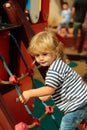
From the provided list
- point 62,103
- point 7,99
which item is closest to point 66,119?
point 62,103

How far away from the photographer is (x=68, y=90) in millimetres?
1591

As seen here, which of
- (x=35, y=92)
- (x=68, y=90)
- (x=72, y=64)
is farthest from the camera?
(x=72, y=64)

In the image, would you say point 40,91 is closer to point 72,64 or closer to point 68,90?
point 68,90

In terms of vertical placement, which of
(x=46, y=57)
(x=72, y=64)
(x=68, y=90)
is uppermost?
(x=46, y=57)

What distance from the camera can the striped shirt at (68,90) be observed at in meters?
1.56

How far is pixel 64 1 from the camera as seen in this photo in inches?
345

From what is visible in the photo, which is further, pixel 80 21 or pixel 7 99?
pixel 80 21

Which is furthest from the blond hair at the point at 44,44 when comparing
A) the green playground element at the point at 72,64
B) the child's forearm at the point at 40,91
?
the green playground element at the point at 72,64

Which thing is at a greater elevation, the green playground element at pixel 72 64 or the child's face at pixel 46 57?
the child's face at pixel 46 57

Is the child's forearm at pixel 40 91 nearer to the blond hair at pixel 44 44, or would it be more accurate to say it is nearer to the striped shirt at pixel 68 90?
the striped shirt at pixel 68 90

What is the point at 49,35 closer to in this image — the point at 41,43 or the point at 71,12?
the point at 41,43

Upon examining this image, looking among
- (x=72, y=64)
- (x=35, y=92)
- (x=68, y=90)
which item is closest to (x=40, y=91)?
(x=35, y=92)

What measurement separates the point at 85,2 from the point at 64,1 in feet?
12.0

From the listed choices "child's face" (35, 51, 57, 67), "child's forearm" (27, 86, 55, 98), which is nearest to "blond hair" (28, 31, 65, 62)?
"child's face" (35, 51, 57, 67)
